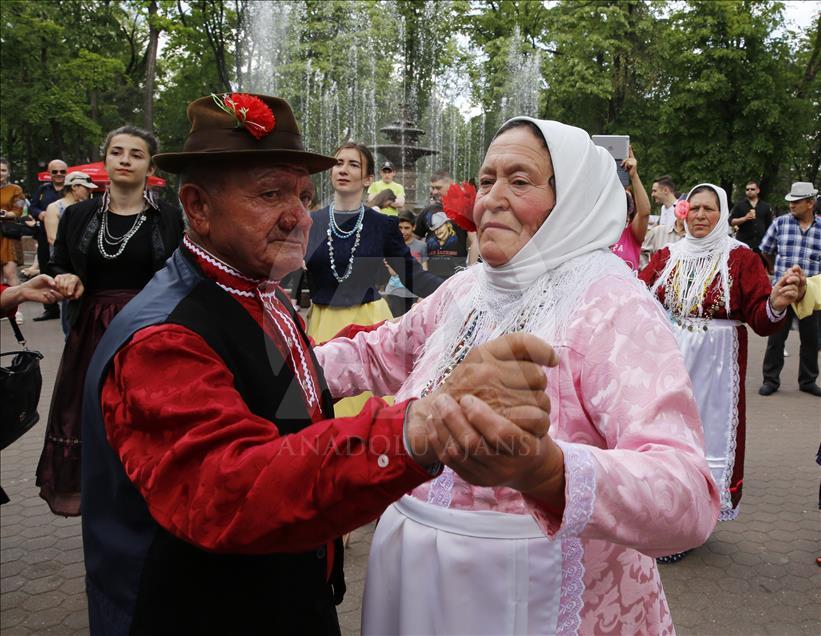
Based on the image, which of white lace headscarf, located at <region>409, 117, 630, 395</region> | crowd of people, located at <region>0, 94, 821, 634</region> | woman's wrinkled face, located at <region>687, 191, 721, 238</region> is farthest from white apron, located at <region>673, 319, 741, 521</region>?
white lace headscarf, located at <region>409, 117, 630, 395</region>

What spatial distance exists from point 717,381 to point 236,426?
166 inches

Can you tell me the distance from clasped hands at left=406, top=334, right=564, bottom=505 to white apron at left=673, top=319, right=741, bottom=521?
12.7 feet

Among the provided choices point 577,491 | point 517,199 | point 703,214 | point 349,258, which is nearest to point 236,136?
point 517,199

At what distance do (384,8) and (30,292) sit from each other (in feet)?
95.4

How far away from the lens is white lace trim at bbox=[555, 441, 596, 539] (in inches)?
44.7

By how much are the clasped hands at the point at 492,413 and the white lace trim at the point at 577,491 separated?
5.8 inches

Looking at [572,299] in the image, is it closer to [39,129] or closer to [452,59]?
[452,59]

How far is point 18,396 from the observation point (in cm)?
298

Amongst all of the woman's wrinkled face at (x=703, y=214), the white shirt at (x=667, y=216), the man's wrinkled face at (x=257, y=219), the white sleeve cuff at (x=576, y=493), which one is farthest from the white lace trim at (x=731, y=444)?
the white shirt at (x=667, y=216)

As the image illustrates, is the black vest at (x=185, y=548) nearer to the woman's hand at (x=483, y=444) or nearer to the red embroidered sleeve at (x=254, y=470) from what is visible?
the red embroidered sleeve at (x=254, y=470)

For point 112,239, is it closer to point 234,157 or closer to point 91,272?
point 91,272

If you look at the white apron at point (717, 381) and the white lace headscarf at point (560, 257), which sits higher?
the white lace headscarf at point (560, 257)

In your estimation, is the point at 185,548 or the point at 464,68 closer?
the point at 185,548

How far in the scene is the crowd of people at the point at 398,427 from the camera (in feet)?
3.49
